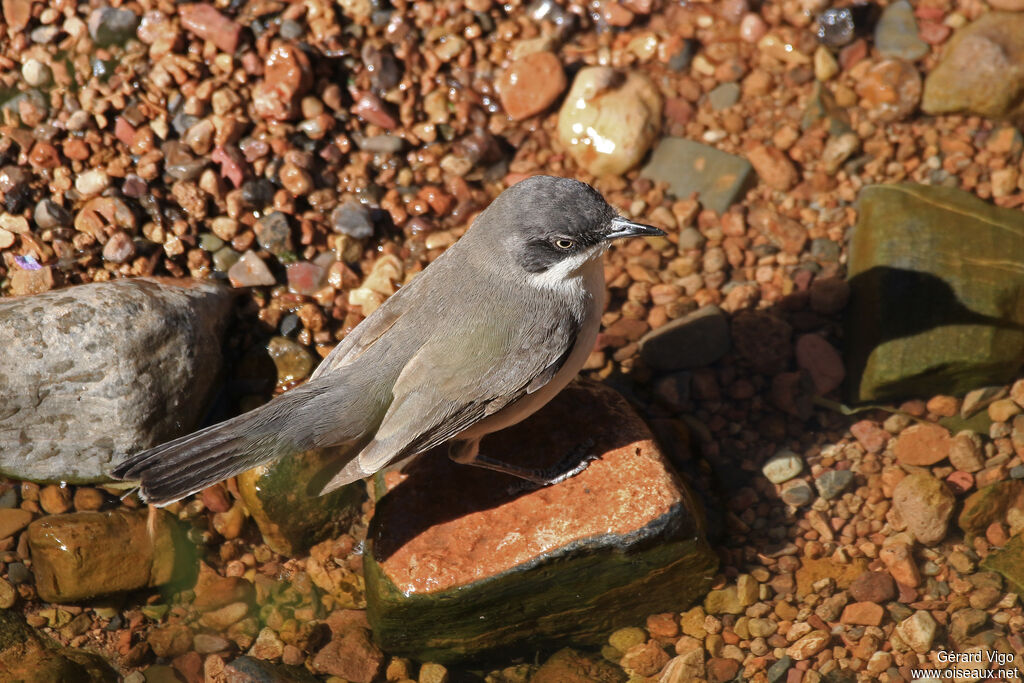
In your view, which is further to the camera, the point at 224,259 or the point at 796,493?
the point at 224,259

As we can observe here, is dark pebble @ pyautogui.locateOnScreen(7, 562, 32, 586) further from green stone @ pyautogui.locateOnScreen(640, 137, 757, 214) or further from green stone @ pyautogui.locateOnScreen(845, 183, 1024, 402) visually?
green stone @ pyautogui.locateOnScreen(845, 183, 1024, 402)

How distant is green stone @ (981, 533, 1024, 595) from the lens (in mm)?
5215

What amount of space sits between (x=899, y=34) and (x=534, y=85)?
9.52ft

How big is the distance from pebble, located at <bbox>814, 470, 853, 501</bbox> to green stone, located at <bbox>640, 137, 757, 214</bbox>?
2.11 meters

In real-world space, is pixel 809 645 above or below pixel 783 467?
below

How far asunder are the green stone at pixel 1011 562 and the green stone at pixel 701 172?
2.92 metres

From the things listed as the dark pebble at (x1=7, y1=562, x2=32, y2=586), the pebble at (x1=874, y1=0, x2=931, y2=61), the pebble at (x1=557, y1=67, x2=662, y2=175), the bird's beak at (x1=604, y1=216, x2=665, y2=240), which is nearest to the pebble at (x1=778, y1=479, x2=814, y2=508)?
the bird's beak at (x1=604, y1=216, x2=665, y2=240)

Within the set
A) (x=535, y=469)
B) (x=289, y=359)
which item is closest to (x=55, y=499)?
(x=289, y=359)

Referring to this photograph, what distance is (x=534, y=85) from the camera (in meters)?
7.09

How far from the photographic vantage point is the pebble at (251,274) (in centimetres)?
633

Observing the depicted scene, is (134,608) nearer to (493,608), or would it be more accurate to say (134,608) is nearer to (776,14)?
(493,608)

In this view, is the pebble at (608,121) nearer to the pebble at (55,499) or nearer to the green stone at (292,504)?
the green stone at (292,504)

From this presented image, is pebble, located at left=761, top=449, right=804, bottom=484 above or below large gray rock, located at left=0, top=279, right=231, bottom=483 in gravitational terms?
below

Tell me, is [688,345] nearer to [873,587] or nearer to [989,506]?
[873,587]
